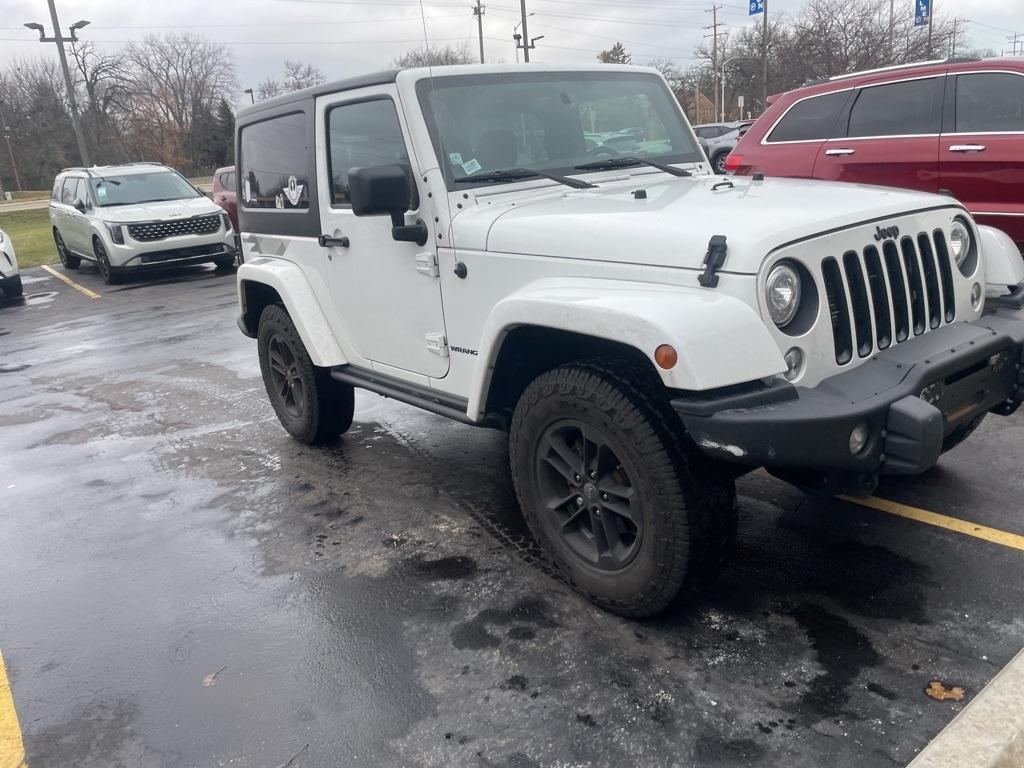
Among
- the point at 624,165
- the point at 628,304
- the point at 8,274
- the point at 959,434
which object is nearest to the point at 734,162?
the point at 624,165

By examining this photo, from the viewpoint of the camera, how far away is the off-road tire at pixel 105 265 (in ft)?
46.2

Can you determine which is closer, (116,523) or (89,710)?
(89,710)

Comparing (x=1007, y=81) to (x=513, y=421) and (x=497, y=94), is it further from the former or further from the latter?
(x=513, y=421)

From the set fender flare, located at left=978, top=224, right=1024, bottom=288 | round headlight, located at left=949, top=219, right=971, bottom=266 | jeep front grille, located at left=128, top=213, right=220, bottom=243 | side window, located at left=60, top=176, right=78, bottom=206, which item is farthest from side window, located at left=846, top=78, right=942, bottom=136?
side window, located at left=60, top=176, right=78, bottom=206

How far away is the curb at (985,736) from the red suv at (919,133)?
4.65 meters

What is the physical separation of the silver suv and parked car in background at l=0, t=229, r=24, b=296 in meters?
1.33

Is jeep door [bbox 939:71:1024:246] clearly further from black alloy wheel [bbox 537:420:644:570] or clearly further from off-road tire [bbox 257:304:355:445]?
off-road tire [bbox 257:304:355:445]

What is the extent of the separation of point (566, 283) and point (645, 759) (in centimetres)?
158

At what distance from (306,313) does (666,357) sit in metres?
2.65

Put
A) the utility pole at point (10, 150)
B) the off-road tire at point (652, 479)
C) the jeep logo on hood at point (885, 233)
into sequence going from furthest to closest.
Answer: the utility pole at point (10, 150), the jeep logo on hood at point (885, 233), the off-road tire at point (652, 479)

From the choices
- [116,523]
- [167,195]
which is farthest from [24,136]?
[116,523]

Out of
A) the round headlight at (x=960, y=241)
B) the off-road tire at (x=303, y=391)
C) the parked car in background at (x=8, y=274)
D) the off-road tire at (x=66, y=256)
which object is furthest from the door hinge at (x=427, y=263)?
the off-road tire at (x=66, y=256)

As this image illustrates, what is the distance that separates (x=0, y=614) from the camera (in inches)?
144

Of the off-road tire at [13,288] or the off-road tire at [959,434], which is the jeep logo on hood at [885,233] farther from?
the off-road tire at [13,288]
